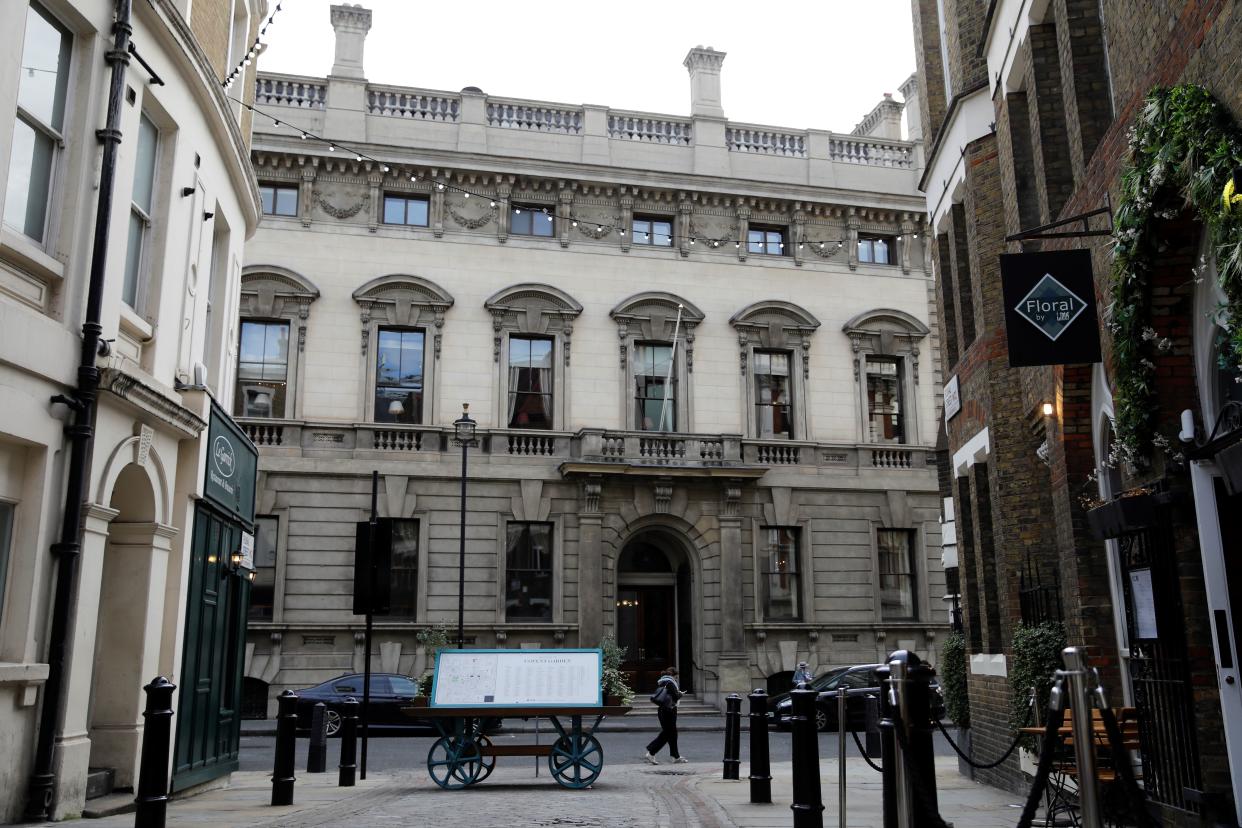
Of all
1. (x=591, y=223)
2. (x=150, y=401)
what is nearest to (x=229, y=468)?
(x=150, y=401)

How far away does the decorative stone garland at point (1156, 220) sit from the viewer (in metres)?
6.45

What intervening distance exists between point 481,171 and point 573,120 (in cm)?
346

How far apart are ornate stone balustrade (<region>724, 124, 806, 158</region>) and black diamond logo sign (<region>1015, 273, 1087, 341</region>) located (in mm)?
24184

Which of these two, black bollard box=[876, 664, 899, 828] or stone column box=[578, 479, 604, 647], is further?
stone column box=[578, 479, 604, 647]

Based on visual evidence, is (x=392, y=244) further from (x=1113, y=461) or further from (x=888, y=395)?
(x=1113, y=461)

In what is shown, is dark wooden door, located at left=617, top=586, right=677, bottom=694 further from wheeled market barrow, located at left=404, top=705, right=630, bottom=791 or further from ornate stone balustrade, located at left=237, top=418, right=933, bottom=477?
wheeled market barrow, located at left=404, top=705, right=630, bottom=791

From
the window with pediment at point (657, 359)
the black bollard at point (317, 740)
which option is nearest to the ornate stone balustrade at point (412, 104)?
the window with pediment at point (657, 359)

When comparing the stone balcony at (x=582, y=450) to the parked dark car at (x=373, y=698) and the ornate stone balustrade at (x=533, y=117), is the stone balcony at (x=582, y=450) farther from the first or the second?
the ornate stone balustrade at (x=533, y=117)

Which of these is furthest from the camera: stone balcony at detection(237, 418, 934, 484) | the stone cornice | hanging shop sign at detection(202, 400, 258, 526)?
stone balcony at detection(237, 418, 934, 484)

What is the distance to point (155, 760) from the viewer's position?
749 centimetres

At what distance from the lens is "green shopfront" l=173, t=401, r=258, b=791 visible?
39.1 ft

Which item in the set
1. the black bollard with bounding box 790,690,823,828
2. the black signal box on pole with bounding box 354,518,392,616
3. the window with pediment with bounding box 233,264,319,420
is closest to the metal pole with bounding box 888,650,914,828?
the black bollard with bounding box 790,690,823,828

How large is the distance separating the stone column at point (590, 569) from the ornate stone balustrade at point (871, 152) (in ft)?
42.3

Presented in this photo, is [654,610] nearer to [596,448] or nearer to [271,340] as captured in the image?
[596,448]
